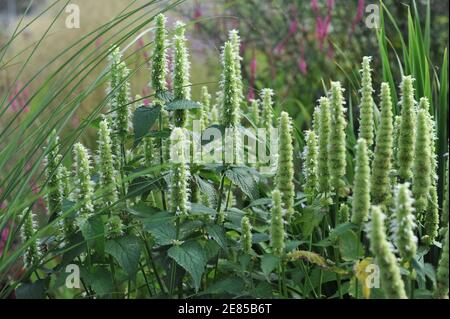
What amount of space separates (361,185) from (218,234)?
53cm

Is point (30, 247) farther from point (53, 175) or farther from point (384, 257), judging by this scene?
point (384, 257)

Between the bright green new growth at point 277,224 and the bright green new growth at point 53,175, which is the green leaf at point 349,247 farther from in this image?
the bright green new growth at point 53,175

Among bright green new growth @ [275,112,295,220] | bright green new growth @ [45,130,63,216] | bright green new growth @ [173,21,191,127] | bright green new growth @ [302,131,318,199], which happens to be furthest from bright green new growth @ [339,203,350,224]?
bright green new growth @ [45,130,63,216]

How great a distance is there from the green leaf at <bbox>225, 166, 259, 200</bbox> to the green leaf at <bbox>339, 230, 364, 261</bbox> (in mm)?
352

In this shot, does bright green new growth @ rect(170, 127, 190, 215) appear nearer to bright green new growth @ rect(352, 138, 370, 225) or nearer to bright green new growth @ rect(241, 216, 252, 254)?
bright green new growth @ rect(241, 216, 252, 254)

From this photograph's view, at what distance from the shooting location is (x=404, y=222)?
69.8 inches

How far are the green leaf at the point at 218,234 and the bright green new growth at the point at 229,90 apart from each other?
0.31 metres

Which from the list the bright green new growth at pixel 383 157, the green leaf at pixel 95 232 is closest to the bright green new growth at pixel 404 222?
the bright green new growth at pixel 383 157

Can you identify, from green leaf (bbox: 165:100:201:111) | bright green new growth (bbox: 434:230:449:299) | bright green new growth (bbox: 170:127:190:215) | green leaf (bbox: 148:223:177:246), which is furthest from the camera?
green leaf (bbox: 165:100:201:111)

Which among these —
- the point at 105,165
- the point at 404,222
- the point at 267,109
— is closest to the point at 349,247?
the point at 404,222

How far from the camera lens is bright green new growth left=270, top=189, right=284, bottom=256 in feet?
6.31

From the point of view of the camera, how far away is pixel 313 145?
2.31 m
